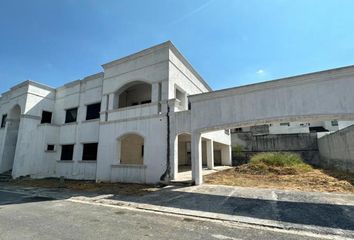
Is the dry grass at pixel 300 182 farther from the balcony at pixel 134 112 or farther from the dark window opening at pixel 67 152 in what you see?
the dark window opening at pixel 67 152

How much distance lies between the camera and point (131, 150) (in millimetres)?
16297

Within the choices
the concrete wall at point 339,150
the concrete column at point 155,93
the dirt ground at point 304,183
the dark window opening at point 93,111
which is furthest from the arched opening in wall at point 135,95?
the concrete wall at point 339,150

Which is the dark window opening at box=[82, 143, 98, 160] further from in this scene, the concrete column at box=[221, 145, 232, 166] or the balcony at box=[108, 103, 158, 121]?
the concrete column at box=[221, 145, 232, 166]

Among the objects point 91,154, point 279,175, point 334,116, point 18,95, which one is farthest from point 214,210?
point 18,95

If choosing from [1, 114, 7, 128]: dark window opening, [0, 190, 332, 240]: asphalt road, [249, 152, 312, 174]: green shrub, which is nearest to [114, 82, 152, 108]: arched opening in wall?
[249, 152, 312, 174]: green shrub

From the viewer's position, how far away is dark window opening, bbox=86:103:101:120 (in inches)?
619

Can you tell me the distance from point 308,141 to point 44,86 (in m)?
25.4

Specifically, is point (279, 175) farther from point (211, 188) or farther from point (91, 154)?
point (91, 154)

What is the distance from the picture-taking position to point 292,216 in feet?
18.6

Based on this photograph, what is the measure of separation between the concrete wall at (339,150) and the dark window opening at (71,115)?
19.4m

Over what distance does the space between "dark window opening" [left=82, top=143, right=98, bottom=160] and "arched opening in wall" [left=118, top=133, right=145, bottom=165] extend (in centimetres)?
194

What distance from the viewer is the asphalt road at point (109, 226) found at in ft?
14.7

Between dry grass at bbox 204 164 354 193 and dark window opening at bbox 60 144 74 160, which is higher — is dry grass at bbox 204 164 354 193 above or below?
below

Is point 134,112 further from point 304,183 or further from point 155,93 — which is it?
point 304,183
